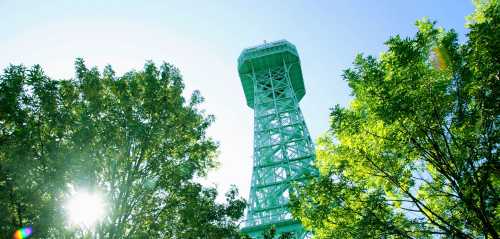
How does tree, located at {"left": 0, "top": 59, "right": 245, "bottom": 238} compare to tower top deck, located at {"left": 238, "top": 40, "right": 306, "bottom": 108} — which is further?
tower top deck, located at {"left": 238, "top": 40, "right": 306, "bottom": 108}

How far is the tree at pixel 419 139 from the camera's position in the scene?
20.9ft

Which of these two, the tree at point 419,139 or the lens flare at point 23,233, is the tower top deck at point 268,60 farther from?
the lens flare at point 23,233

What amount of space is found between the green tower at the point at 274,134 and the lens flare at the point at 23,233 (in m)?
13.2

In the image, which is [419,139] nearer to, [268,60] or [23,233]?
[23,233]

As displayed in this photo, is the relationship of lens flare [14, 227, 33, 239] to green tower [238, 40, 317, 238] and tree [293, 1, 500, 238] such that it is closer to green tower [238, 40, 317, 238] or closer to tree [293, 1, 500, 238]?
tree [293, 1, 500, 238]

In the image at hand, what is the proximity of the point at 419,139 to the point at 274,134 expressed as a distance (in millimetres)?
25627

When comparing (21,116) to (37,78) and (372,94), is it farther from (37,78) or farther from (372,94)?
(372,94)

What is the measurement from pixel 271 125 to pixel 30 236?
28.2 meters

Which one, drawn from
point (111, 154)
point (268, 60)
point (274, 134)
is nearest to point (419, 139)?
point (111, 154)

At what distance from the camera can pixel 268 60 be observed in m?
39.0

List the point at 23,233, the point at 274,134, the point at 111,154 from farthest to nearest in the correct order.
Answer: the point at 274,134 < the point at 111,154 < the point at 23,233

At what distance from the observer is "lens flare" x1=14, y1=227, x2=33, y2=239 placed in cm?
657

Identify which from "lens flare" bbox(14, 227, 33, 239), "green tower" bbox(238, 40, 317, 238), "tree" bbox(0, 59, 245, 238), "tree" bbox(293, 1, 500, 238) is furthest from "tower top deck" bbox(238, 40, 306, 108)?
"lens flare" bbox(14, 227, 33, 239)

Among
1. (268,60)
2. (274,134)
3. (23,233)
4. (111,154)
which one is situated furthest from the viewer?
(268,60)
